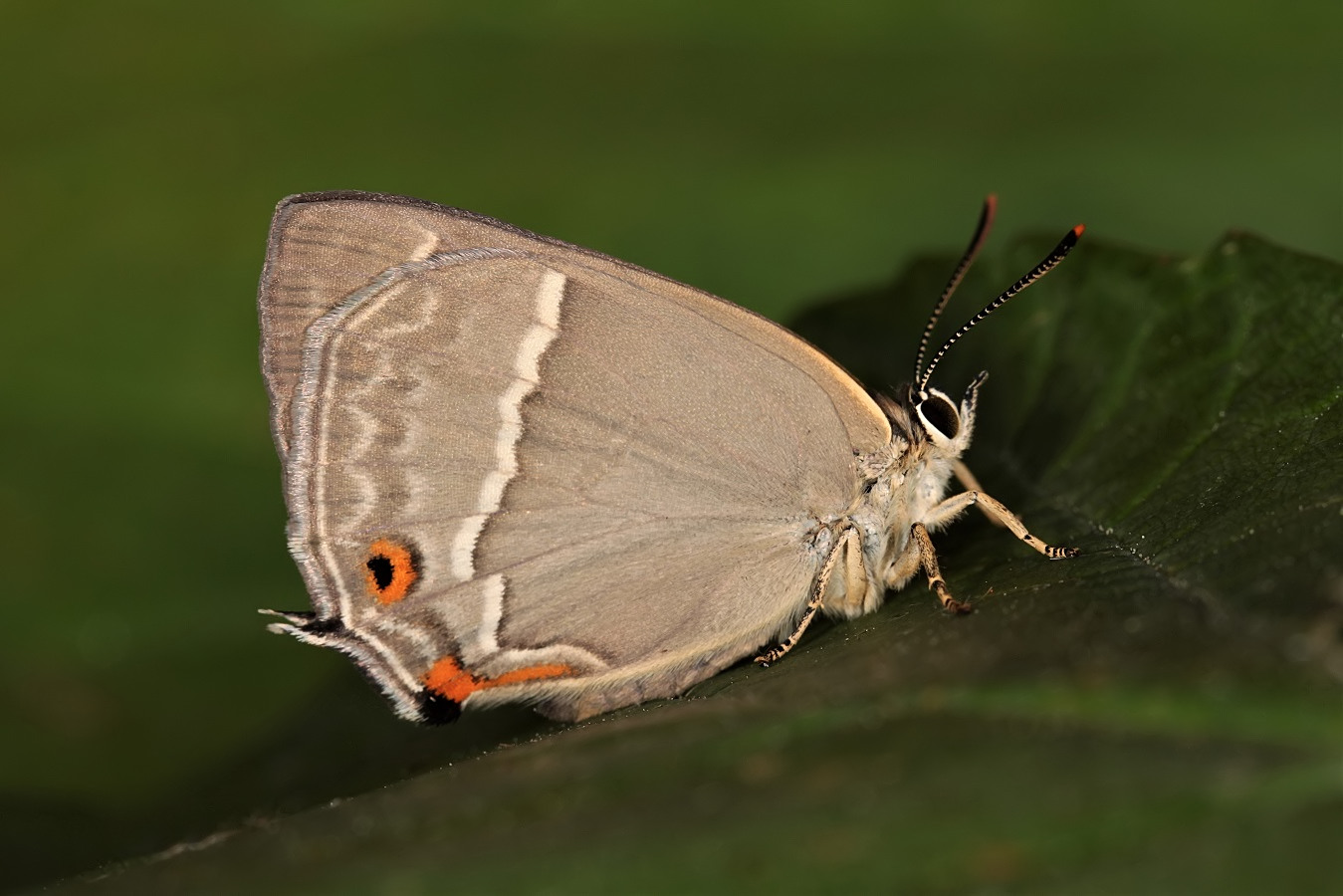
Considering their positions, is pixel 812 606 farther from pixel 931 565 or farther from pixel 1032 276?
pixel 1032 276

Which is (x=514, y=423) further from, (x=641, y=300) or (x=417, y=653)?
(x=417, y=653)

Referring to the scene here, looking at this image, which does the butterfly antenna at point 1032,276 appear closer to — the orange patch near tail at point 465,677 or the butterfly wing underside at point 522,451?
the butterfly wing underside at point 522,451

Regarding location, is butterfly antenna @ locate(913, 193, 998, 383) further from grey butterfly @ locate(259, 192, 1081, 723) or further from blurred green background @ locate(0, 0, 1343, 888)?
blurred green background @ locate(0, 0, 1343, 888)

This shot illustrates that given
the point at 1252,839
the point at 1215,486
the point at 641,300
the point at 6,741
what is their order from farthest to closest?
1. the point at 6,741
2. the point at 641,300
3. the point at 1215,486
4. the point at 1252,839

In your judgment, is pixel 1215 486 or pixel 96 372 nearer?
pixel 1215 486

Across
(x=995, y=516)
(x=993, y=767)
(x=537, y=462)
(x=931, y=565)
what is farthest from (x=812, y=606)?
(x=993, y=767)

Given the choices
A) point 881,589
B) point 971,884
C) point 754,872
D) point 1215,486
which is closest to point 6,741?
point 881,589
